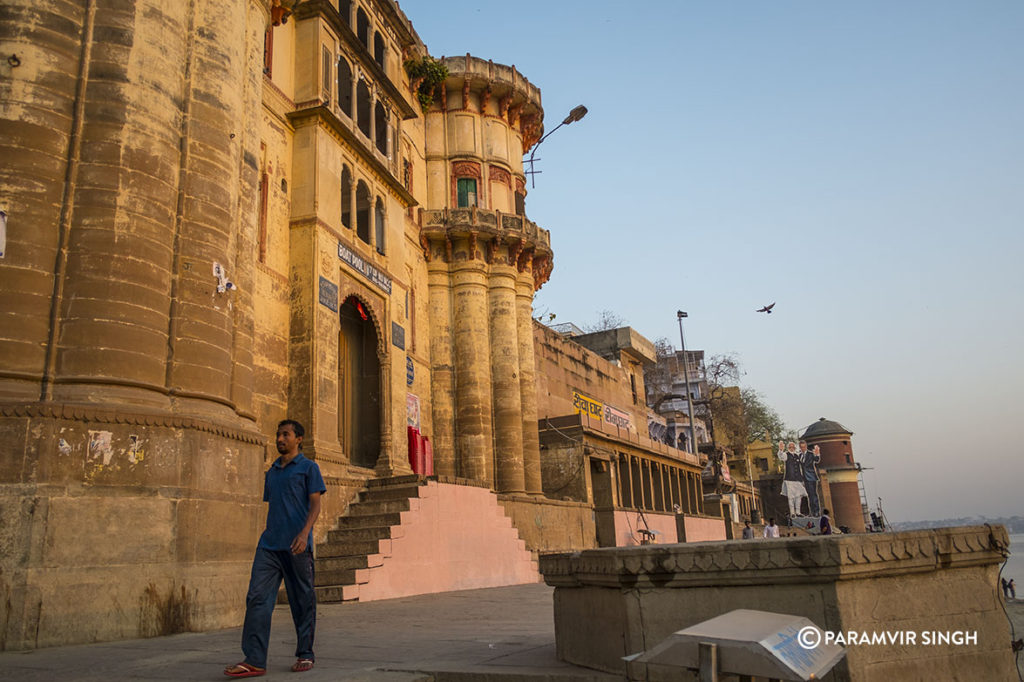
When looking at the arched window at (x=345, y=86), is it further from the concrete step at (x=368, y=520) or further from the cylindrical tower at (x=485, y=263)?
the concrete step at (x=368, y=520)

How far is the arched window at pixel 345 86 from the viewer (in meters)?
18.4

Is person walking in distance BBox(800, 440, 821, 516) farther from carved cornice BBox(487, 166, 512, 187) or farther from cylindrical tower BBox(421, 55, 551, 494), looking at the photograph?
carved cornice BBox(487, 166, 512, 187)

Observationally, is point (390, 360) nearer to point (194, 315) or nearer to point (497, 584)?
point (497, 584)

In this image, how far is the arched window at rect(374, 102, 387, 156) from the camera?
20250 mm

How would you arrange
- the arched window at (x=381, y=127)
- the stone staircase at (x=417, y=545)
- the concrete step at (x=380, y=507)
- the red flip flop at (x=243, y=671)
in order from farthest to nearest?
the arched window at (x=381, y=127) < the concrete step at (x=380, y=507) < the stone staircase at (x=417, y=545) < the red flip flop at (x=243, y=671)

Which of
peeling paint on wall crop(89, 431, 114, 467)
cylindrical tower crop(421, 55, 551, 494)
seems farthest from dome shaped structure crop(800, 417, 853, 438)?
peeling paint on wall crop(89, 431, 114, 467)

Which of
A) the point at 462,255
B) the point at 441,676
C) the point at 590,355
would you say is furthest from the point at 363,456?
the point at 590,355

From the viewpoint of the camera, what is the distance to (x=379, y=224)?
19531mm

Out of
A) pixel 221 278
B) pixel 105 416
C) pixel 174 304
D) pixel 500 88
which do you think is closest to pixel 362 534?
pixel 221 278

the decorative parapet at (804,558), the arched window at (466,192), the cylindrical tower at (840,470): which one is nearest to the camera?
the decorative parapet at (804,558)

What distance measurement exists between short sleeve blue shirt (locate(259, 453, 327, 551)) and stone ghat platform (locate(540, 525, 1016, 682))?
2.24 metres

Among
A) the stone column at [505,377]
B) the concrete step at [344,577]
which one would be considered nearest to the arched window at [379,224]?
the stone column at [505,377]

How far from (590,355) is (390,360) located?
1960 cm

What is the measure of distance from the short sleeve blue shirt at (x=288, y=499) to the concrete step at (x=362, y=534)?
7664mm
